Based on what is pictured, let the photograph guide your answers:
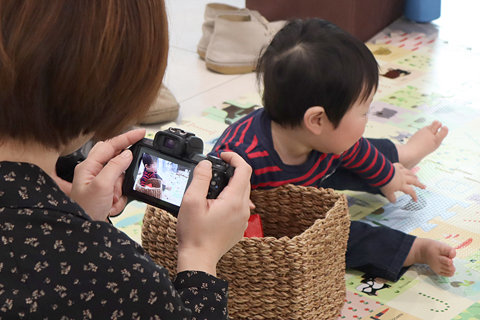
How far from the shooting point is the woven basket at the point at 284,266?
0.81 meters

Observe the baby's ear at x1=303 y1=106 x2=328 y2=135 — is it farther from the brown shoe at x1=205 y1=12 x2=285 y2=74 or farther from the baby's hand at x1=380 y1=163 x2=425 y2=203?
the brown shoe at x1=205 y1=12 x2=285 y2=74

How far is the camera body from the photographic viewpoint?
78 centimetres

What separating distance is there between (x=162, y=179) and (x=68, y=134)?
30 centimetres

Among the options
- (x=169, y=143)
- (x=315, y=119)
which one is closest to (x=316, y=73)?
(x=315, y=119)

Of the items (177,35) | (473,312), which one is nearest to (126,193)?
(473,312)

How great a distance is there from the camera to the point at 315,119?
102 cm

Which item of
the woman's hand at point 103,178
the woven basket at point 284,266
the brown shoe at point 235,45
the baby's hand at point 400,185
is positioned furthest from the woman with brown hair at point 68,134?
the brown shoe at point 235,45

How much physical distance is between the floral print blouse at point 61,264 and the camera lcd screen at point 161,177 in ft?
0.89

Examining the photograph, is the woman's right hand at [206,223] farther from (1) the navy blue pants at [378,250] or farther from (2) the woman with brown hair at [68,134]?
(1) the navy blue pants at [378,250]

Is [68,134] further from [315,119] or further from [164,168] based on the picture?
[315,119]

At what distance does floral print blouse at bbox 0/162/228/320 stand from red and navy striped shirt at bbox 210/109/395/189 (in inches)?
20.5

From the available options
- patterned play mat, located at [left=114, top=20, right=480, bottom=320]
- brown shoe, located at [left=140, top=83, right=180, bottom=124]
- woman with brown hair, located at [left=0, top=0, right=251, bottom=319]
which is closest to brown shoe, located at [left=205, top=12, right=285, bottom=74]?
patterned play mat, located at [left=114, top=20, right=480, bottom=320]

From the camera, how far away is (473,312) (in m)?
0.93

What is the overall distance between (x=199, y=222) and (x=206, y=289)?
0.27 ft
